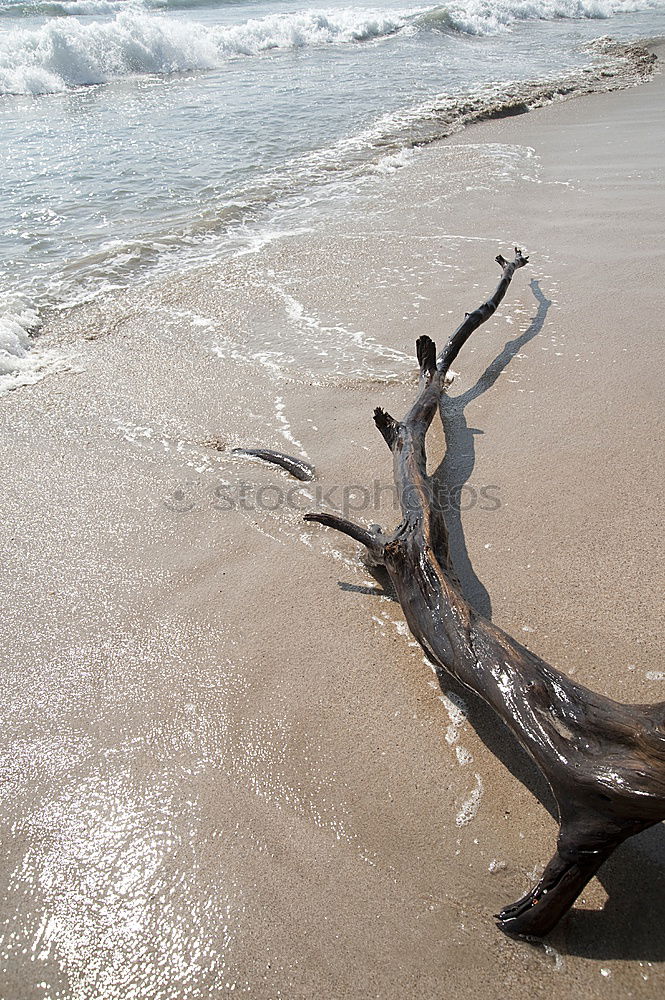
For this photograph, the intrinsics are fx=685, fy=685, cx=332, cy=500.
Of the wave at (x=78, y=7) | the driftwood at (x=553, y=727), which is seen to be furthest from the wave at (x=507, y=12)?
the driftwood at (x=553, y=727)

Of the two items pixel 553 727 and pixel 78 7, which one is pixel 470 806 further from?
pixel 78 7

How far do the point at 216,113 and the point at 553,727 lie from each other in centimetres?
1167

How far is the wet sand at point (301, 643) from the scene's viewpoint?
164 centimetres

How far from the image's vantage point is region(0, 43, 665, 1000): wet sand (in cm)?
164

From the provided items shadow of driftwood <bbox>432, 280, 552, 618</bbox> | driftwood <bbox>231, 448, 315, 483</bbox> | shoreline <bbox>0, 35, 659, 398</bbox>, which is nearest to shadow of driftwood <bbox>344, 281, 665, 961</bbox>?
shadow of driftwood <bbox>432, 280, 552, 618</bbox>

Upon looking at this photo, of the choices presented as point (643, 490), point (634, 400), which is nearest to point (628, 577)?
point (643, 490)

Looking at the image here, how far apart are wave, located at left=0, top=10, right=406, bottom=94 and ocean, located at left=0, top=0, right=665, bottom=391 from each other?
48 millimetres

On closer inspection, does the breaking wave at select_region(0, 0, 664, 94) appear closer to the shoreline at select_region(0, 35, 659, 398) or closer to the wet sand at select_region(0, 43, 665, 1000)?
the shoreline at select_region(0, 35, 659, 398)

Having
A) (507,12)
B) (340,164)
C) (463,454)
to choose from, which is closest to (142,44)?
(507,12)

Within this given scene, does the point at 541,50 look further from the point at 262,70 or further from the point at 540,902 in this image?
the point at 540,902

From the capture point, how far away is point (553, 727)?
1696 mm

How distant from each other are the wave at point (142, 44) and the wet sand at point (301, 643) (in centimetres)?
1340

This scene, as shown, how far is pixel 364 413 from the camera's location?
12.2 feet

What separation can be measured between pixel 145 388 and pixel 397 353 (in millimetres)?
1552
